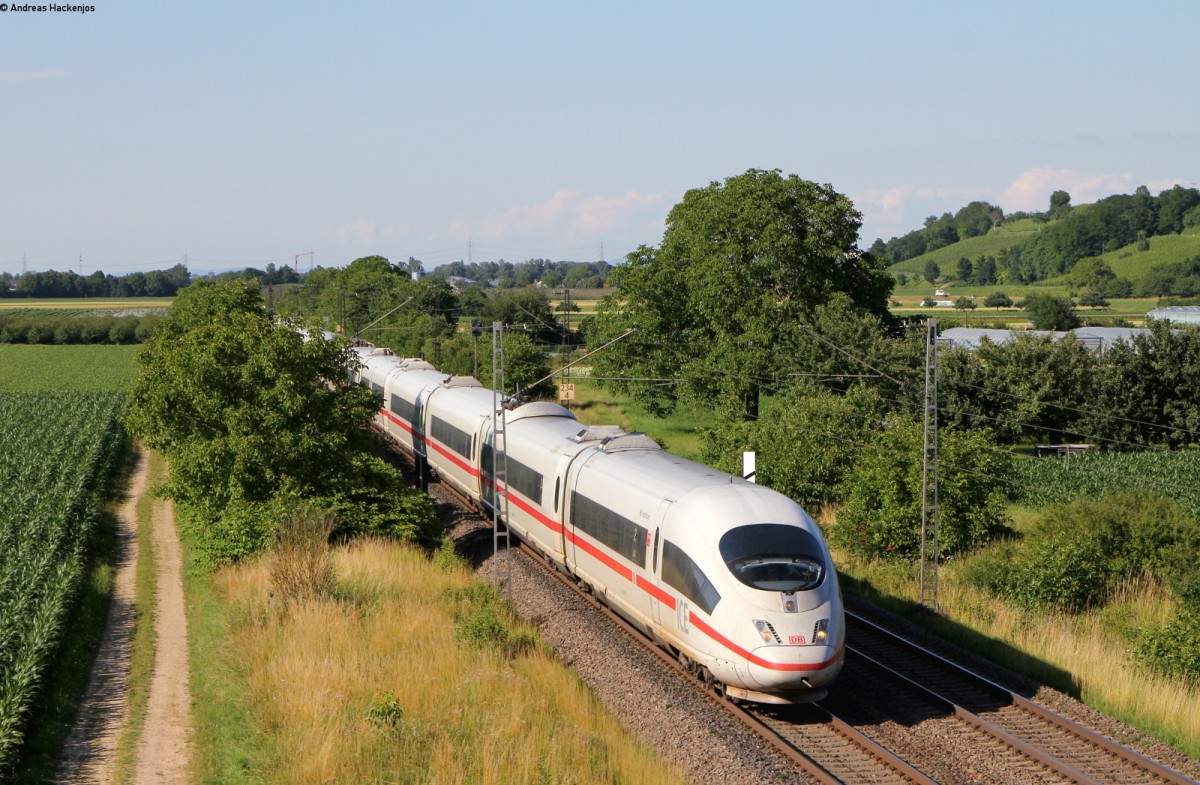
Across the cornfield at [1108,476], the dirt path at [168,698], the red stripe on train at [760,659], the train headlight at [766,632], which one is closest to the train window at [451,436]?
the dirt path at [168,698]

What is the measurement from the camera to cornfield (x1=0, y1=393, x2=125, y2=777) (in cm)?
1811

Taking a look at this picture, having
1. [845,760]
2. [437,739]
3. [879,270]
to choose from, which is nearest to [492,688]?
[437,739]

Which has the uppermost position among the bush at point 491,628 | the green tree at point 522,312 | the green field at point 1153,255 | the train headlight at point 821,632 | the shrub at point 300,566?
the green field at point 1153,255

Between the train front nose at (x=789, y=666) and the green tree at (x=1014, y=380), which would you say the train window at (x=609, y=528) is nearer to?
the train front nose at (x=789, y=666)

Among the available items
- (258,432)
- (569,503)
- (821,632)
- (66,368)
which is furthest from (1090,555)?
(66,368)

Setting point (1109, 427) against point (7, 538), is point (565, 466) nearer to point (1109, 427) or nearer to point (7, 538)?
point (7, 538)

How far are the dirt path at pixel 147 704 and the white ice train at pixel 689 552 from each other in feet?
24.7

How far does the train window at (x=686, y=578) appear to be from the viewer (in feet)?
53.4

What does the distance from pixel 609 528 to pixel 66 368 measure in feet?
320

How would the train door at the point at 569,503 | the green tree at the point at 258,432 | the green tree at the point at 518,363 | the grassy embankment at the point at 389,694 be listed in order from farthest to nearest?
the green tree at the point at 518,363 < the green tree at the point at 258,432 < the train door at the point at 569,503 < the grassy embankment at the point at 389,694

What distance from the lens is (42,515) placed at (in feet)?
104

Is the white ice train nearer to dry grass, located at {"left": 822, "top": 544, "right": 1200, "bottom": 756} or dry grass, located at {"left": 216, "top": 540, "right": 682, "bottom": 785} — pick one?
dry grass, located at {"left": 216, "top": 540, "right": 682, "bottom": 785}

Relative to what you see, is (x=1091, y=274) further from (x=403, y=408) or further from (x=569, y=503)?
(x=569, y=503)

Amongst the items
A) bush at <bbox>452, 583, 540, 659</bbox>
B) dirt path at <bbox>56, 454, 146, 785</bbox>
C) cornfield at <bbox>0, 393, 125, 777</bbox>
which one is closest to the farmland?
→ cornfield at <bbox>0, 393, 125, 777</bbox>
